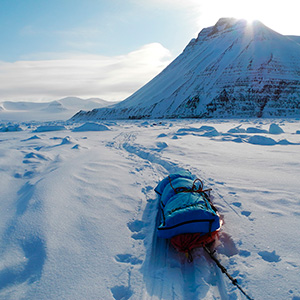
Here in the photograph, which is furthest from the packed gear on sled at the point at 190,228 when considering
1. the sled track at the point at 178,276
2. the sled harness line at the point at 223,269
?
the sled track at the point at 178,276

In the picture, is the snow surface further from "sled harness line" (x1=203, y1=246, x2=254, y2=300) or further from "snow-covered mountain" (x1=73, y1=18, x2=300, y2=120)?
"snow-covered mountain" (x1=73, y1=18, x2=300, y2=120)

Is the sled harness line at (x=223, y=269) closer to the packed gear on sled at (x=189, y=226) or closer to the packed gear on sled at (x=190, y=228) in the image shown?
the packed gear on sled at (x=190, y=228)

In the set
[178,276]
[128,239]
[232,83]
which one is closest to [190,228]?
[178,276]

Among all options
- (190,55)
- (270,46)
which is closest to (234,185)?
(270,46)

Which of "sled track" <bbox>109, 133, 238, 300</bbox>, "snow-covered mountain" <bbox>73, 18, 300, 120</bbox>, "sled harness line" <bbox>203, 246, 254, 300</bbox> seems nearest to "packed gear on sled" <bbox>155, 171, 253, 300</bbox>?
"sled harness line" <bbox>203, 246, 254, 300</bbox>

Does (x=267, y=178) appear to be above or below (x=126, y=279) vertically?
above

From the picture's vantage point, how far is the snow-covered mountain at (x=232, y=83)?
4719 cm

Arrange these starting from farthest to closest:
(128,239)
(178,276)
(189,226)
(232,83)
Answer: (232,83), (128,239), (189,226), (178,276)

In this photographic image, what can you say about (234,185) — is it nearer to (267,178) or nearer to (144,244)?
(267,178)

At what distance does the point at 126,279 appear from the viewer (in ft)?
8.50

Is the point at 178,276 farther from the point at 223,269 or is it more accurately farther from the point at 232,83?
the point at 232,83

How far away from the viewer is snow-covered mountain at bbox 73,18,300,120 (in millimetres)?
47188

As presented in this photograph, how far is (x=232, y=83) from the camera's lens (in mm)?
50625

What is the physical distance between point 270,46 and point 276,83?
45.2 feet
